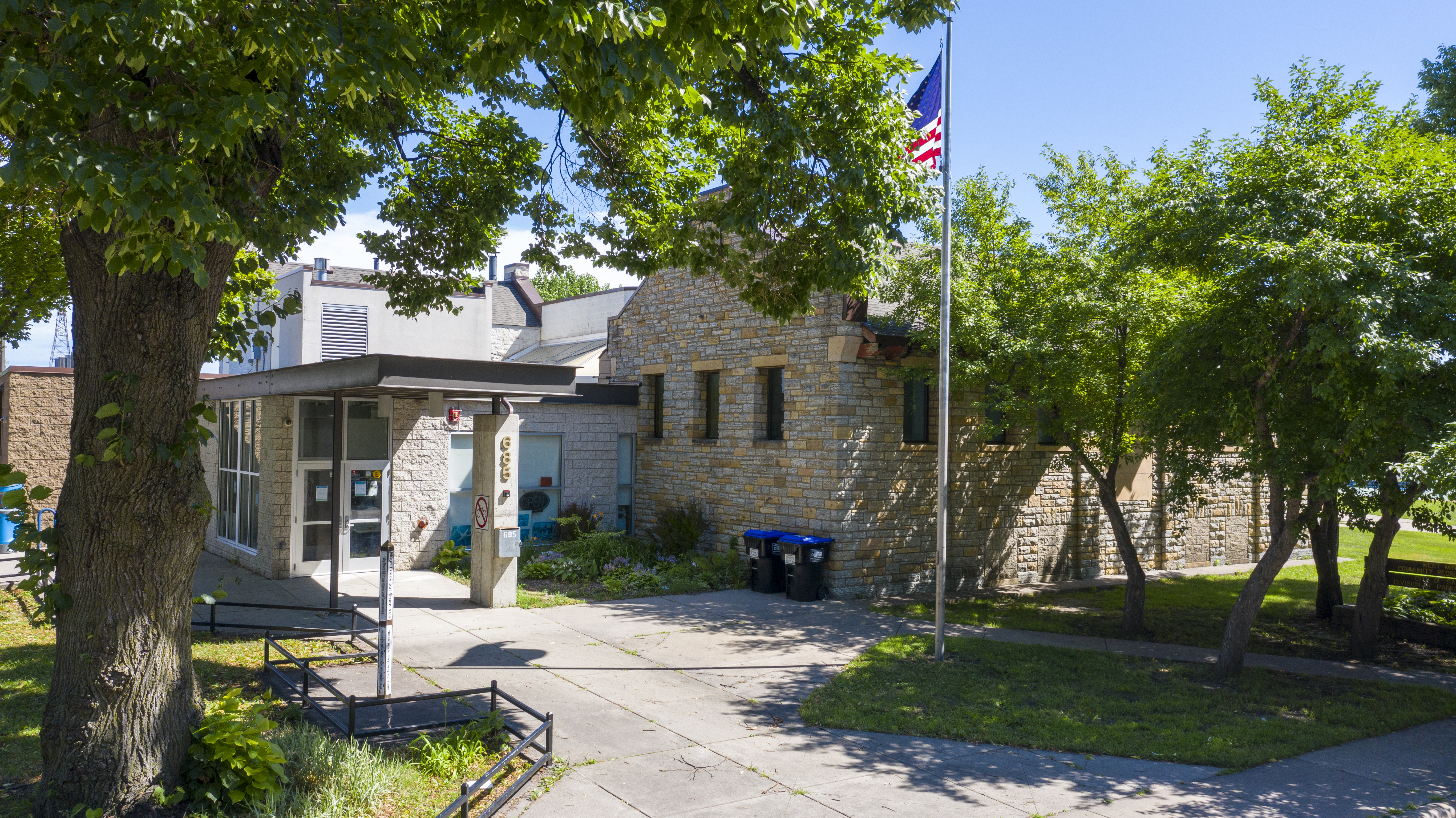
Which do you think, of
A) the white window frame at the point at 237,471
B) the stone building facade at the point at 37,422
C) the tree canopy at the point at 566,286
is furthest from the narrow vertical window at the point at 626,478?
the tree canopy at the point at 566,286

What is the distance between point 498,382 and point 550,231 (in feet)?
6.41

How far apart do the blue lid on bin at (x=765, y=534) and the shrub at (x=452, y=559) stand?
468 centimetres

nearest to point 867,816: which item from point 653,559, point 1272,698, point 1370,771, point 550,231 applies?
point 1370,771

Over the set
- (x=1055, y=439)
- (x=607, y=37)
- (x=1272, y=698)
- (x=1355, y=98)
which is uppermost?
(x=1355, y=98)

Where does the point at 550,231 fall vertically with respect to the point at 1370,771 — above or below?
above

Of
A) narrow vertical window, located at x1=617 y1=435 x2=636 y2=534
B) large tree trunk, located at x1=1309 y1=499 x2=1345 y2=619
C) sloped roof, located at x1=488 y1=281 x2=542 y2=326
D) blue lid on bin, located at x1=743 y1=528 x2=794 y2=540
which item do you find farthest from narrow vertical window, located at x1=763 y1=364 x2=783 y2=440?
sloped roof, located at x1=488 y1=281 x2=542 y2=326

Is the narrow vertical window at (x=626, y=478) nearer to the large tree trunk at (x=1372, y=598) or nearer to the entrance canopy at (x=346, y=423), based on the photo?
the entrance canopy at (x=346, y=423)

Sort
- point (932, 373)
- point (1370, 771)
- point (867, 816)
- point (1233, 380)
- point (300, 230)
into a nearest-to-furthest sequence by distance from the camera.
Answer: point (867, 816) → point (1370, 771) → point (300, 230) → point (1233, 380) → point (932, 373)

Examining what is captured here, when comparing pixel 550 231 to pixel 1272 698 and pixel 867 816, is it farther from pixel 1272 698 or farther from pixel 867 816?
pixel 1272 698

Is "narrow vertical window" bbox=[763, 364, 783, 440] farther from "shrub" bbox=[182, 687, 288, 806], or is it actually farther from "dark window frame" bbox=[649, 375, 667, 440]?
"shrub" bbox=[182, 687, 288, 806]

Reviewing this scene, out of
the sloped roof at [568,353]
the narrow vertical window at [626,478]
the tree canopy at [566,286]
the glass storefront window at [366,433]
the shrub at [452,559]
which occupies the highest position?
the tree canopy at [566,286]

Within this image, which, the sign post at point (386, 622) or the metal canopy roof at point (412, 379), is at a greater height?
the metal canopy roof at point (412, 379)

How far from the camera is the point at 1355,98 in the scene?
1009 centimetres

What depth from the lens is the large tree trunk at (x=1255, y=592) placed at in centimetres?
1057
